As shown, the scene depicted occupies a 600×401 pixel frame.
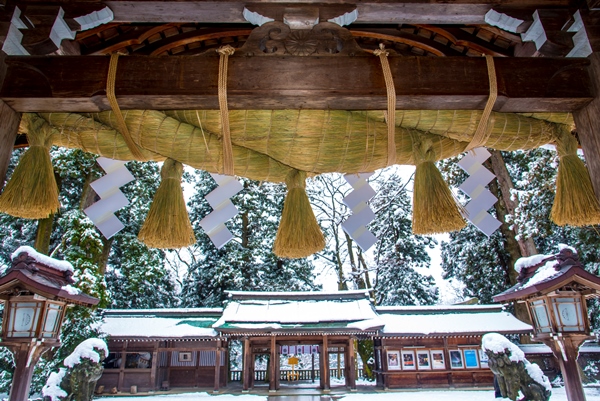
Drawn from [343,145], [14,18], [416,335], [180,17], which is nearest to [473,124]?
[343,145]

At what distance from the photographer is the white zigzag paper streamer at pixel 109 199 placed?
1703 millimetres

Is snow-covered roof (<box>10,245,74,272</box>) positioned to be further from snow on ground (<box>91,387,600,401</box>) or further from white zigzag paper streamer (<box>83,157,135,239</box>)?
snow on ground (<box>91,387,600,401</box>)

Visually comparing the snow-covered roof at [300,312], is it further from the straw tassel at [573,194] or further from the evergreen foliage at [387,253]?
the straw tassel at [573,194]

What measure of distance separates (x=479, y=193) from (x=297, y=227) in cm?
97

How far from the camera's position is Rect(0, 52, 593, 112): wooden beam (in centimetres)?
134

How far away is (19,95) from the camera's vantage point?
1328 millimetres

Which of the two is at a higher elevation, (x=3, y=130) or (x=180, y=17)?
(x=180, y=17)

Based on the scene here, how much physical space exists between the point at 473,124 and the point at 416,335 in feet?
29.9

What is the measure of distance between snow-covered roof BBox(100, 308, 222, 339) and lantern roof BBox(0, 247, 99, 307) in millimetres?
6415

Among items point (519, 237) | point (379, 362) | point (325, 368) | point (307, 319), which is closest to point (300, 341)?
point (307, 319)

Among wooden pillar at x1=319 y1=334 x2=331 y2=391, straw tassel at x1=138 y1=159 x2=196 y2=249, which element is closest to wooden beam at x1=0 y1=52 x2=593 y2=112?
straw tassel at x1=138 y1=159 x2=196 y2=249

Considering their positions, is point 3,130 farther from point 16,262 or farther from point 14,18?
point 16,262

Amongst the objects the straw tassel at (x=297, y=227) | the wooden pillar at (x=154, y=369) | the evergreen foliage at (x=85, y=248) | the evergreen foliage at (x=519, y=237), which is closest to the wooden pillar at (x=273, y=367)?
the wooden pillar at (x=154, y=369)

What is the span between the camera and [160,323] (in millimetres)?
10180
